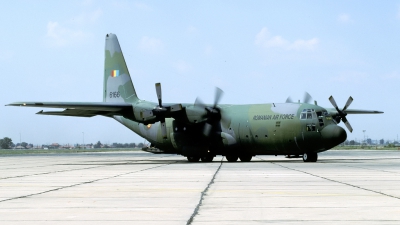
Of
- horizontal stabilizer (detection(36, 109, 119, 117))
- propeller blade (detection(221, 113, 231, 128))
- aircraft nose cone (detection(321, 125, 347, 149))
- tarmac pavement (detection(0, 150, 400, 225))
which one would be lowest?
tarmac pavement (detection(0, 150, 400, 225))

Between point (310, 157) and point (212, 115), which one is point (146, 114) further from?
point (310, 157)

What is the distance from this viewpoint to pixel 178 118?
3697cm

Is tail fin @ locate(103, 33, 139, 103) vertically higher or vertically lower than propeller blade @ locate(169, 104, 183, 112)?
higher

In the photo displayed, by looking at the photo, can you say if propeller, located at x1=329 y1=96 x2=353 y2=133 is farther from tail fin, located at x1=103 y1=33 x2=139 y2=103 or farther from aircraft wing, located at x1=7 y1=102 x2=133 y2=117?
tail fin, located at x1=103 y1=33 x2=139 y2=103

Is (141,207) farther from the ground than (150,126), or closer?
closer

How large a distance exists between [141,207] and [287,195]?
12.3 feet

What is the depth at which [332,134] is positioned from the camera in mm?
33344

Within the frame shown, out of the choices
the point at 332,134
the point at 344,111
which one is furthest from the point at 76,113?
the point at 344,111

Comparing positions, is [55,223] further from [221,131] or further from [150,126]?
[150,126]

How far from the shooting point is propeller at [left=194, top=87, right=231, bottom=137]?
121ft

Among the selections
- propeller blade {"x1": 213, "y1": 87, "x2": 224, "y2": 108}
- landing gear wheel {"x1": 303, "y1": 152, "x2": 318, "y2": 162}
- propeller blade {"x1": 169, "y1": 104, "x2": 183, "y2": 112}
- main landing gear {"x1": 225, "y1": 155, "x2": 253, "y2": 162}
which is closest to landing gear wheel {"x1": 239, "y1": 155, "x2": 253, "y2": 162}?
main landing gear {"x1": 225, "y1": 155, "x2": 253, "y2": 162}

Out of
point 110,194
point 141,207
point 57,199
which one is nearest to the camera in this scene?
point 141,207

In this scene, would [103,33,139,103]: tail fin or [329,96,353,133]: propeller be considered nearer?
[329,96,353,133]: propeller

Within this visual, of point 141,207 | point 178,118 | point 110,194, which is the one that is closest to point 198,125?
point 178,118
